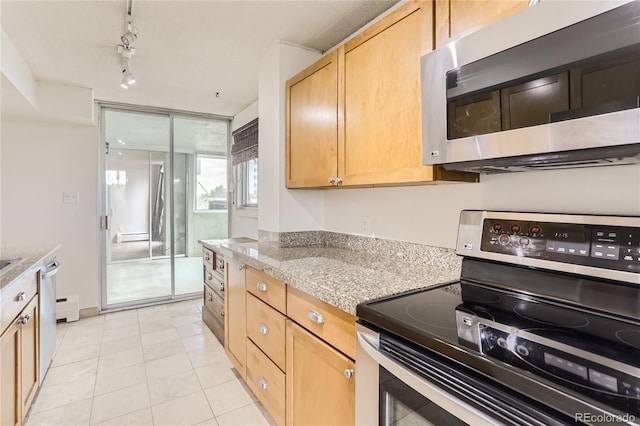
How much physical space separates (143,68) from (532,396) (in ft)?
10.4

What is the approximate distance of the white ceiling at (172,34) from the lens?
187 centimetres

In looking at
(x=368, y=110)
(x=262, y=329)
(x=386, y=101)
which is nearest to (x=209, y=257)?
(x=262, y=329)

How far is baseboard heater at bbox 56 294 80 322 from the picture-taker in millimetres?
3291

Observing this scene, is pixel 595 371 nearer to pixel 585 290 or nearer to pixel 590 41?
pixel 585 290

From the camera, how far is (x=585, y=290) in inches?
40.3

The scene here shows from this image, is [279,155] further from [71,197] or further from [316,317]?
[71,197]

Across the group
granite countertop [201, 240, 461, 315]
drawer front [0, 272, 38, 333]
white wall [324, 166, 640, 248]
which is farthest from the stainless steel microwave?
drawer front [0, 272, 38, 333]

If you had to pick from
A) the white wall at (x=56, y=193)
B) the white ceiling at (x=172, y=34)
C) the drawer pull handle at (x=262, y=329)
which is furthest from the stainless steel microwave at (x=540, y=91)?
the white wall at (x=56, y=193)

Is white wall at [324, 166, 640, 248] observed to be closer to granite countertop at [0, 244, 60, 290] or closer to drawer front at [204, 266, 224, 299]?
drawer front at [204, 266, 224, 299]

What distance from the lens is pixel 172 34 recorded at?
7.06 feet

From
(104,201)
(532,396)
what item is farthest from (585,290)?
(104,201)

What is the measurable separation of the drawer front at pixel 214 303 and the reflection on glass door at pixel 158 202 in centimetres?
112

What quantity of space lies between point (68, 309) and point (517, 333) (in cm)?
398

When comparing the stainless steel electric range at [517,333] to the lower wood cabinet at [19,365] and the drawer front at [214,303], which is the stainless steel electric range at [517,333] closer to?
the lower wood cabinet at [19,365]
